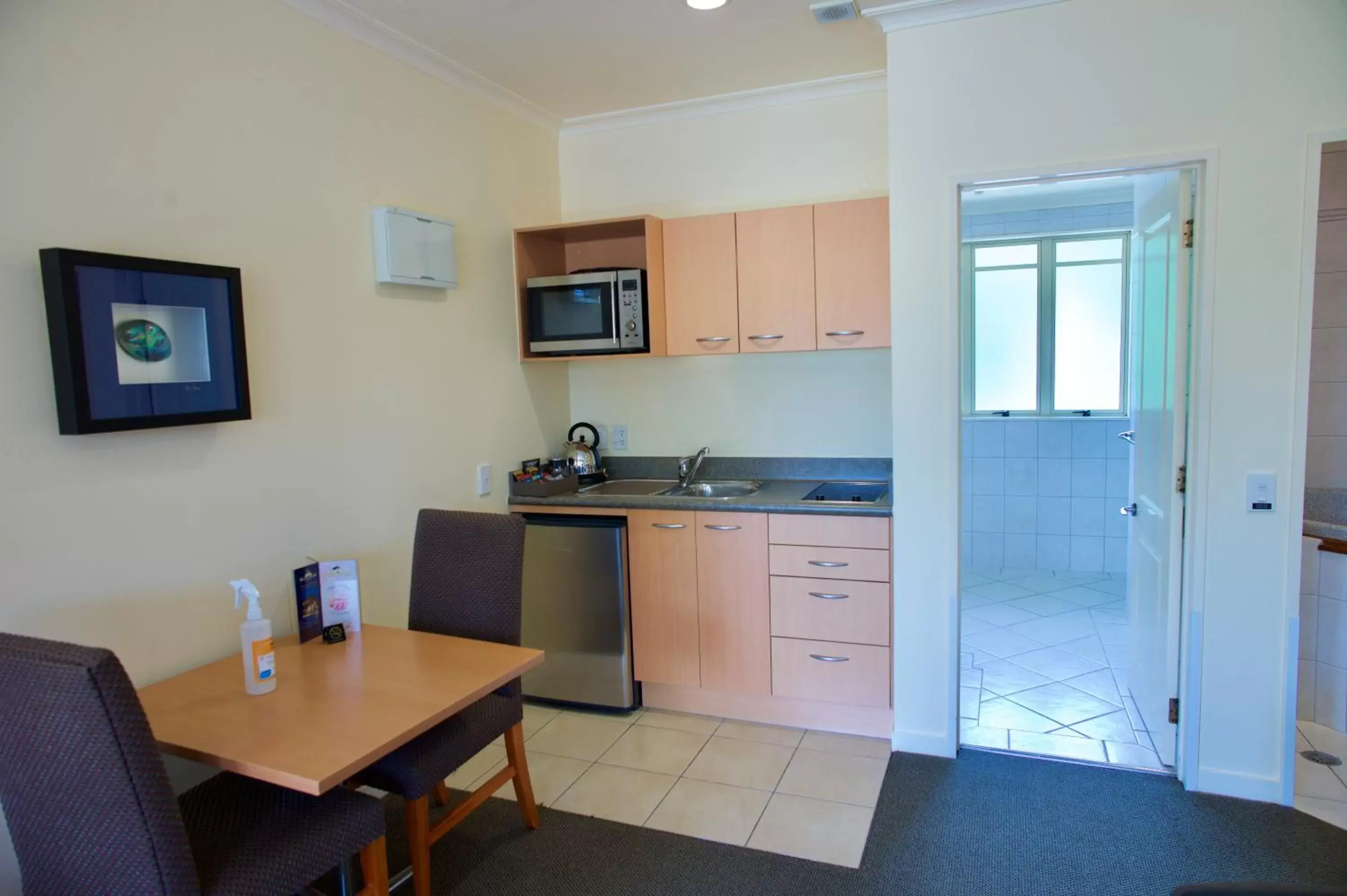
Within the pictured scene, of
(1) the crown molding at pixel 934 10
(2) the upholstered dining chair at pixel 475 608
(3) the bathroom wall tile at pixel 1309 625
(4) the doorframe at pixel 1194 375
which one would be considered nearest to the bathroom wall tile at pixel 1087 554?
(3) the bathroom wall tile at pixel 1309 625

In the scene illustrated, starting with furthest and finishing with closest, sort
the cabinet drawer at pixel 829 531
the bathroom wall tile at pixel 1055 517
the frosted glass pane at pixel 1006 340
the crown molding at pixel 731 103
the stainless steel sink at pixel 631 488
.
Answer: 1. the frosted glass pane at pixel 1006 340
2. the bathroom wall tile at pixel 1055 517
3. the stainless steel sink at pixel 631 488
4. the crown molding at pixel 731 103
5. the cabinet drawer at pixel 829 531

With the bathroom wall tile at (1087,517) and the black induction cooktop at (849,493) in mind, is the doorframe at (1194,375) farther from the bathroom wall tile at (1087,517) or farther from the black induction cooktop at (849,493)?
the bathroom wall tile at (1087,517)

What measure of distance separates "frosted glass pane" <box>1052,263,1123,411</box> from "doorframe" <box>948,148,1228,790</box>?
2.75 meters

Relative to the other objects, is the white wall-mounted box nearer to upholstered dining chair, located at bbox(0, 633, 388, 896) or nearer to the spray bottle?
the spray bottle

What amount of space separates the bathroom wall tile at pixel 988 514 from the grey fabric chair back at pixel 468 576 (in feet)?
12.6

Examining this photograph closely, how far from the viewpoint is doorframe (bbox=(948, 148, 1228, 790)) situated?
2.40 metres

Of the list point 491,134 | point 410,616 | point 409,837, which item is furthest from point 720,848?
point 491,134

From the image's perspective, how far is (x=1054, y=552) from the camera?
5215 mm

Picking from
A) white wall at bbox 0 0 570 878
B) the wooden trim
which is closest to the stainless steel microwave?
white wall at bbox 0 0 570 878

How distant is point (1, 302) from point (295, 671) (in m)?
1.03

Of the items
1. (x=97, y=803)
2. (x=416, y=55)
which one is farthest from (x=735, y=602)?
(x=416, y=55)

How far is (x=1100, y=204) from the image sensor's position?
498 cm

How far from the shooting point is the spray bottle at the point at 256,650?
1.81 m

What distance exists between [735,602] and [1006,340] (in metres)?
3.22
